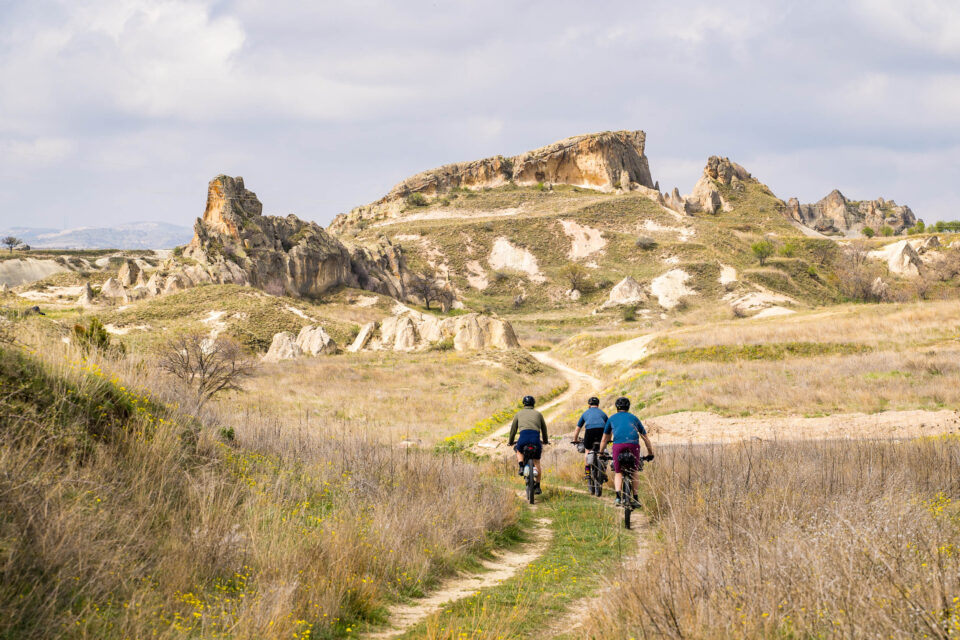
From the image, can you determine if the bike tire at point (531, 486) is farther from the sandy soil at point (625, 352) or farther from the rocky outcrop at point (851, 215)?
the rocky outcrop at point (851, 215)

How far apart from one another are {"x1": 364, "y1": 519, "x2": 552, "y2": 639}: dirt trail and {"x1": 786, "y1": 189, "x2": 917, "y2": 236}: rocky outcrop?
183m

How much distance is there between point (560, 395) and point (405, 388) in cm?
824

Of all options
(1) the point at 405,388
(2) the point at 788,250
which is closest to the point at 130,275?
(1) the point at 405,388

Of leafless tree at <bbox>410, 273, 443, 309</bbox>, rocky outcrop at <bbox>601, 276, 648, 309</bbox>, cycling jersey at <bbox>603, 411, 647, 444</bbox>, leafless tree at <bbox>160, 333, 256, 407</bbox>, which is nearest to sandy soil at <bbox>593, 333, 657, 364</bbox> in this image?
leafless tree at <bbox>160, 333, 256, 407</bbox>

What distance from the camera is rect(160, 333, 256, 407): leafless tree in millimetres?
20125

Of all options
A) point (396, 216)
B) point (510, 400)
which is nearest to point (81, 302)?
point (510, 400)

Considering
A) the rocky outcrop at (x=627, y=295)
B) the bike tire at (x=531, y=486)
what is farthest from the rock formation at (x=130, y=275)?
the bike tire at (x=531, y=486)

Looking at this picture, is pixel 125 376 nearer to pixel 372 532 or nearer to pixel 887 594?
pixel 372 532

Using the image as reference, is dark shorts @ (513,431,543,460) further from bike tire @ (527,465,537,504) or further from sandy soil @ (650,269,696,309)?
sandy soil @ (650,269,696,309)

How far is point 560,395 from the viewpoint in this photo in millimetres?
30062

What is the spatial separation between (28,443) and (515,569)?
16.4 ft

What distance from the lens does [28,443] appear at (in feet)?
15.2

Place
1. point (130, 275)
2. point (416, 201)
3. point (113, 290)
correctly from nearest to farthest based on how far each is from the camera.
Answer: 1. point (113, 290)
2. point (130, 275)
3. point (416, 201)

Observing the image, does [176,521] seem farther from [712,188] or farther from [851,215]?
[851,215]
